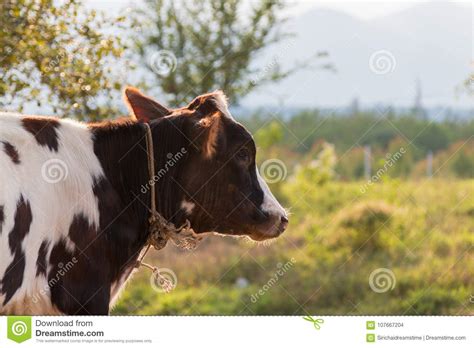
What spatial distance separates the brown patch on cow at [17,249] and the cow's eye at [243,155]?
1.42 m

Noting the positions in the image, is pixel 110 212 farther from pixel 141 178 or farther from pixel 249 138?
pixel 249 138

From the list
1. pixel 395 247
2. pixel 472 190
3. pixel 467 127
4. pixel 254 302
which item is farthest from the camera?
pixel 467 127

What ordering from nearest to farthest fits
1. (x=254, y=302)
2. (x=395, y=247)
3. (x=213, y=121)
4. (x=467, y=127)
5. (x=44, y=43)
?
1. (x=213, y=121)
2. (x=44, y=43)
3. (x=254, y=302)
4. (x=395, y=247)
5. (x=467, y=127)

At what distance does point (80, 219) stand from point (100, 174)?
351 millimetres

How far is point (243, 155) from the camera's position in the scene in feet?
19.6

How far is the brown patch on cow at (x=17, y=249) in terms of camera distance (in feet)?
16.5

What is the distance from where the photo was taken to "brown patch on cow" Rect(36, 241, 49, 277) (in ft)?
17.0

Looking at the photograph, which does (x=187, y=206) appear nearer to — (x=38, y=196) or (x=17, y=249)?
(x=38, y=196)

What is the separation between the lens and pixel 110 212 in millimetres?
5641

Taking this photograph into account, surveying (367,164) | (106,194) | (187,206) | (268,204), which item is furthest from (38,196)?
(367,164)
